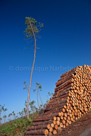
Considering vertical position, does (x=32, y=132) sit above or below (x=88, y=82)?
below

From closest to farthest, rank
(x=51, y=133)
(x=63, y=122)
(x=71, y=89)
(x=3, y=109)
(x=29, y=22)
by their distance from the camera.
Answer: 1. (x=51, y=133)
2. (x=63, y=122)
3. (x=71, y=89)
4. (x=29, y=22)
5. (x=3, y=109)

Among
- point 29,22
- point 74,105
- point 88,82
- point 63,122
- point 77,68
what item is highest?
point 29,22

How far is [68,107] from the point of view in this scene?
6.95m

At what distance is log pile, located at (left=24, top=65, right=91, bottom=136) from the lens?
6.18 m

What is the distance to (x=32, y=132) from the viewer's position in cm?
653

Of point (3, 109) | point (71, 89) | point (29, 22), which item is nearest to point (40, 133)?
point (71, 89)

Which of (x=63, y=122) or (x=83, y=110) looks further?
(x=83, y=110)

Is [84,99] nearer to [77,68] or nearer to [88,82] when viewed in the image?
[88,82]

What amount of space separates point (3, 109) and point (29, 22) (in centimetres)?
2111

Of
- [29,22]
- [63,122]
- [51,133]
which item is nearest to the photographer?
[51,133]

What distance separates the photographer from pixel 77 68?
8742mm

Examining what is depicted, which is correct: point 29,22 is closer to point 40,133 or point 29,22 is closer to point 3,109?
point 40,133

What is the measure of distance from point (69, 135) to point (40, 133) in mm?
1453

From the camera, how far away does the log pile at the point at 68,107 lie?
6.18 m
